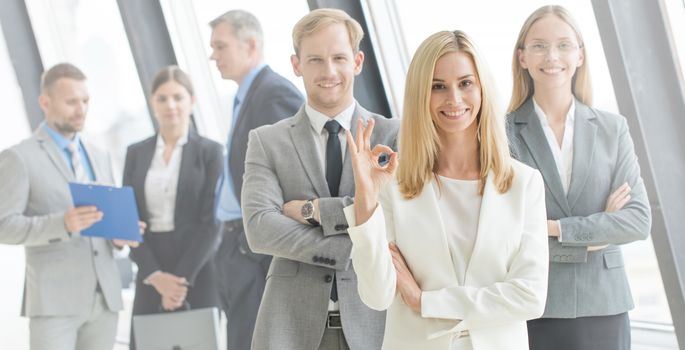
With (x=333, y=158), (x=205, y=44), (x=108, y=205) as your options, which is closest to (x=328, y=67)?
(x=333, y=158)

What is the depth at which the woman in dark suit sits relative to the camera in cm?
490

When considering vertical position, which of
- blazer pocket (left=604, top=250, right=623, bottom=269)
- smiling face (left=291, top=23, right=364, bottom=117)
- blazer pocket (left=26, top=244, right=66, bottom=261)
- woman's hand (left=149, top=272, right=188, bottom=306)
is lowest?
blazer pocket (left=604, top=250, right=623, bottom=269)

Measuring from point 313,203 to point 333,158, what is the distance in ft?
0.69

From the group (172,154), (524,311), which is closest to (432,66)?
(524,311)

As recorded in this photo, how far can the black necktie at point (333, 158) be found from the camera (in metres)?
2.94

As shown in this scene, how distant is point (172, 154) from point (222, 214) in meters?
0.51

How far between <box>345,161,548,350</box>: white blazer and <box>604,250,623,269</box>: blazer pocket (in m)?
0.77

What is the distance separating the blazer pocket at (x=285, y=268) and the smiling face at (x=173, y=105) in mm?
2308

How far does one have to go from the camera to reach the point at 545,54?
10.1 feet

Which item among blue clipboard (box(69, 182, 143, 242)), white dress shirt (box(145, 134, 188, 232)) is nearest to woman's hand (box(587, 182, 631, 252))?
blue clipboard (box(69, 182, 143, 242))

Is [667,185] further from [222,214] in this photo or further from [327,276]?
[222,214]

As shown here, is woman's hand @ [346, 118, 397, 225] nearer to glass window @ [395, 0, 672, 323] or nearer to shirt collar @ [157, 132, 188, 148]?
glass window @ [395, 0, 672, 323]

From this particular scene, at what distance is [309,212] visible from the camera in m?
2.81

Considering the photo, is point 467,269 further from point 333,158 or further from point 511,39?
point 511,39
